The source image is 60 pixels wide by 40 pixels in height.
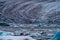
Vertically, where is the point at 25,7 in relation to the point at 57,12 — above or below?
above

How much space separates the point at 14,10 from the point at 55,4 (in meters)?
2.72

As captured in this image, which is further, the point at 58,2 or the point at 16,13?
the point at 58,2

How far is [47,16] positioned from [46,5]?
164cm

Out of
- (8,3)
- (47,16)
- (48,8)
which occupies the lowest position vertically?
(47,16)

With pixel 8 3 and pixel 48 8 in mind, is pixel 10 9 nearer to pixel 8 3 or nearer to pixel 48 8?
pixel 8 3

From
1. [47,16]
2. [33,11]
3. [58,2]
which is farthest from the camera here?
[58,2]

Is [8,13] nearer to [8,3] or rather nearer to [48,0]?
[8,3]

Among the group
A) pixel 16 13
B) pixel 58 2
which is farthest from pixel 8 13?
pixel 58 2

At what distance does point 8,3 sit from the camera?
13.4 m

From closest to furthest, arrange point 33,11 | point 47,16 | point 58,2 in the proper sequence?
point 47,16 < point 33,11 < point 58,2

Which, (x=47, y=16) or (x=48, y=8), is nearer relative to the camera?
(x=47, y=16)

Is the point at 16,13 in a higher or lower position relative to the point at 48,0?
lower

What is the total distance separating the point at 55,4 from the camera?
1309cm

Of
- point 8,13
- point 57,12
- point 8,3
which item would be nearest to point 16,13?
point 8,13
